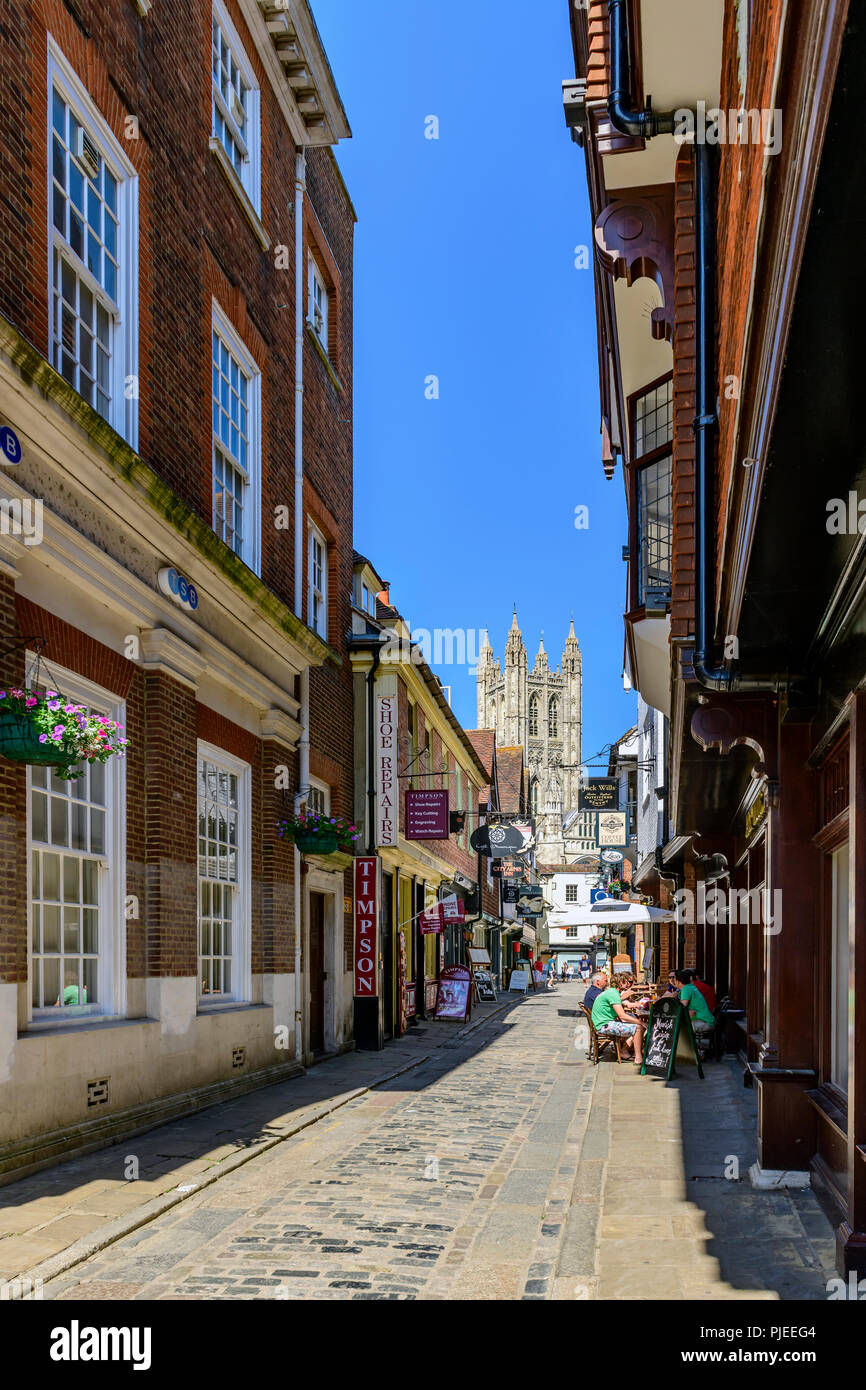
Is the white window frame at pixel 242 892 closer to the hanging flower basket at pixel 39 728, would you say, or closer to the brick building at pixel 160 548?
the brick building at pixel 160 548

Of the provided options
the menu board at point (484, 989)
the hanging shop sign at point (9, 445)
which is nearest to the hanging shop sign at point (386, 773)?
the hanging shop sign at point (9, 445)

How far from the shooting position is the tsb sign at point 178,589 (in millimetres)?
10773

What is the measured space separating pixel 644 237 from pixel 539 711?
133612 millimetres

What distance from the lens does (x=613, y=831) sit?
5059 cm

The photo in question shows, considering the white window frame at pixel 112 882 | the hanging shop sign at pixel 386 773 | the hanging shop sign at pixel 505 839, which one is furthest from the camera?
the hanging shop sign at pixel 505 839

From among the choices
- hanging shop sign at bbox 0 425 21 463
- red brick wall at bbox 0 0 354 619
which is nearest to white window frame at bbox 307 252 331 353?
red brick wall at bbox 0 0 354 619

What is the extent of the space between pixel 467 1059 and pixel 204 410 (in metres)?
10.0

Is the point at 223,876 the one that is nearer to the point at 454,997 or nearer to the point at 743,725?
the point at 743,725

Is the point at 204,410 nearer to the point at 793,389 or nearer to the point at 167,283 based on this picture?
the point at 167,283

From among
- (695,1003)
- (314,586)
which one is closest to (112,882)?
(695,1003)

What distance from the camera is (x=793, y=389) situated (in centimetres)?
400

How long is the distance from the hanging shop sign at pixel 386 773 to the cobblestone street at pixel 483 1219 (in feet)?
22.3

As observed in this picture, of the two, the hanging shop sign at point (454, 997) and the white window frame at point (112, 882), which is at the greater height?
the white window frame at point (112, 882)

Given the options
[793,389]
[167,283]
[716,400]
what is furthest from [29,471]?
[793,389]
